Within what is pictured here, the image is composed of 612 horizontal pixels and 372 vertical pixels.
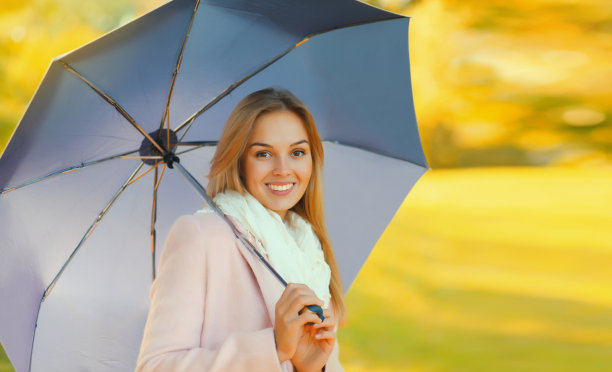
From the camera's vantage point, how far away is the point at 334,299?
1.75 meters

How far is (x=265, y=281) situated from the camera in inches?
56.2

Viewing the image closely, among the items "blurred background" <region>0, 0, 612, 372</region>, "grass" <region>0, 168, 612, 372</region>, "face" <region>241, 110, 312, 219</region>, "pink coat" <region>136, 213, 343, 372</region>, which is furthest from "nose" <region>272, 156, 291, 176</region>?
"blurred background" <region>0, 0, 612, 372</region>

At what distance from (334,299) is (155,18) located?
819 millimetres

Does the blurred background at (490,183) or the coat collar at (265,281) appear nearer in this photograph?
the coat collar at (265,281)

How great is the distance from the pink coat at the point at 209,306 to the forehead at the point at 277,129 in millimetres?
239

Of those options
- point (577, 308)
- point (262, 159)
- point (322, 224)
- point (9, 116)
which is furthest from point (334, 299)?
point (9, 116)

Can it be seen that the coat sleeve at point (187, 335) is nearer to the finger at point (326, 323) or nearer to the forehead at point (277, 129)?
the finger at point (326, 323)

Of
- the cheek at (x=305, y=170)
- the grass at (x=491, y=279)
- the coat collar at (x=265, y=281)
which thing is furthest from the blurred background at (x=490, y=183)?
Answer: the coat collar at (x=265, y=281)

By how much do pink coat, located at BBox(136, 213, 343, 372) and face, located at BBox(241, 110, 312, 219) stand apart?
0.59ft

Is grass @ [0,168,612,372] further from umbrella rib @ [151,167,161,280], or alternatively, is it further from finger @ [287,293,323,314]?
finger @ [287,293,323,314]

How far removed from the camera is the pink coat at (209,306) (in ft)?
4.21

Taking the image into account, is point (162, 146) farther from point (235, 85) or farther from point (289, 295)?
point (289, 295)

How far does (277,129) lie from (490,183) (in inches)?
199

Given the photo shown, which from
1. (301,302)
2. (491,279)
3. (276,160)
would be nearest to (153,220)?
(276,160)
